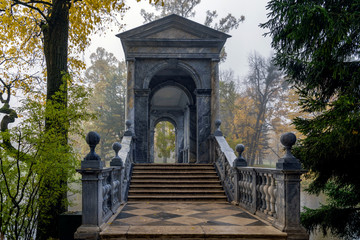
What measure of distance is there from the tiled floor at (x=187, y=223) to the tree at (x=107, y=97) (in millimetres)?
25297

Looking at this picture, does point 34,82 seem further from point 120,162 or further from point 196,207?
point 196,207

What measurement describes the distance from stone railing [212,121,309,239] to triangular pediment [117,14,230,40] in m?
5.46

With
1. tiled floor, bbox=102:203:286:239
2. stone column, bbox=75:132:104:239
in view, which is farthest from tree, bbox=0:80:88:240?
tiled floor, bbox=102:203:286:239

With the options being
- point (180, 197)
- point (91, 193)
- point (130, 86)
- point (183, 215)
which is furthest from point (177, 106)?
point (91, 193)

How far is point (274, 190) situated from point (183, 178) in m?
4.47

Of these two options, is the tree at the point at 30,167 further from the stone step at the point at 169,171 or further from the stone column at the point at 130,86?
the stone column at the point at 130,86

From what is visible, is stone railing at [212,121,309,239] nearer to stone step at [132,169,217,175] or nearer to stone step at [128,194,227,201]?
stone step at [128,194,227,201]

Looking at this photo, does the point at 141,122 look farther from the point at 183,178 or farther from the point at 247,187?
the point at 247,187

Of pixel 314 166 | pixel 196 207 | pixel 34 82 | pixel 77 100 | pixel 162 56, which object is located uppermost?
pixel 162 56

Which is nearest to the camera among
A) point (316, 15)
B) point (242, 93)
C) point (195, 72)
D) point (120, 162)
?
point (316, 15)

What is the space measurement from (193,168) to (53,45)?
18.3 ft

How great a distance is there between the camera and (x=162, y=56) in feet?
38.4

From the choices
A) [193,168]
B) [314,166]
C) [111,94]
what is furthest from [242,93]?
[314,166]

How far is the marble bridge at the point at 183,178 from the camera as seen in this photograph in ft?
15.5
